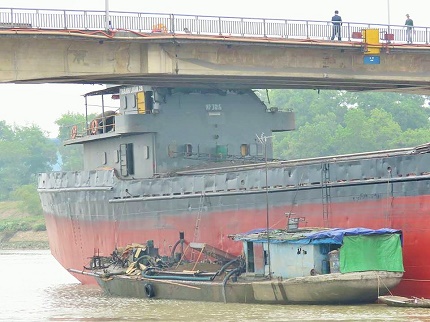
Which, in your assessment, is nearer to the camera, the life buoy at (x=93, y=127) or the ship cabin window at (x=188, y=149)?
the ship cabin window at (x=188, y=149)

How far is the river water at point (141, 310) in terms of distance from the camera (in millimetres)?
34469

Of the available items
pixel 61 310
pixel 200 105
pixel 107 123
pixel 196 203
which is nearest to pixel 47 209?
pixel 107 123

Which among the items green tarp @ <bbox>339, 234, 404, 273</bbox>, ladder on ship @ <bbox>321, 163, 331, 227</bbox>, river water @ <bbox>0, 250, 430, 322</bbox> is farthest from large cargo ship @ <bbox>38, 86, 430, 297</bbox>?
river water @ <bbox>0, 250, 430, 322</bbox>

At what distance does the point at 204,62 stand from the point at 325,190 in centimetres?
899

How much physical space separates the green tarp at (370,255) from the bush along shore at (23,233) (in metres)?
69.6

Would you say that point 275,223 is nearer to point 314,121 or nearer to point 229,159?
point 229,159

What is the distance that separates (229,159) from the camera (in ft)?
175

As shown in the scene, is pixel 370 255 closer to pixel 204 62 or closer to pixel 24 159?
pixel 204 62

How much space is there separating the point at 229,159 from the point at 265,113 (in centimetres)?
320

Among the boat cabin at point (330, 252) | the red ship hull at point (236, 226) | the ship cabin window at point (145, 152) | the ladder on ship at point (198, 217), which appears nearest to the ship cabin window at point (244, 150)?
the ship cabin window at point (145, 152)

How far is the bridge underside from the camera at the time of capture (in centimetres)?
4338

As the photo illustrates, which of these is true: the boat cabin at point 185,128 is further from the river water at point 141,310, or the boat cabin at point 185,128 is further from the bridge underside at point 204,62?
the river water at point 141,310

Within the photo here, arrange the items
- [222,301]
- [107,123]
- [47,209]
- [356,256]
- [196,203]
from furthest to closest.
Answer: [47,209]
[107,123]
[196,203]
[222,301]
[356,256]

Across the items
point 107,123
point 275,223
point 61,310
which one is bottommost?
point 61,310
